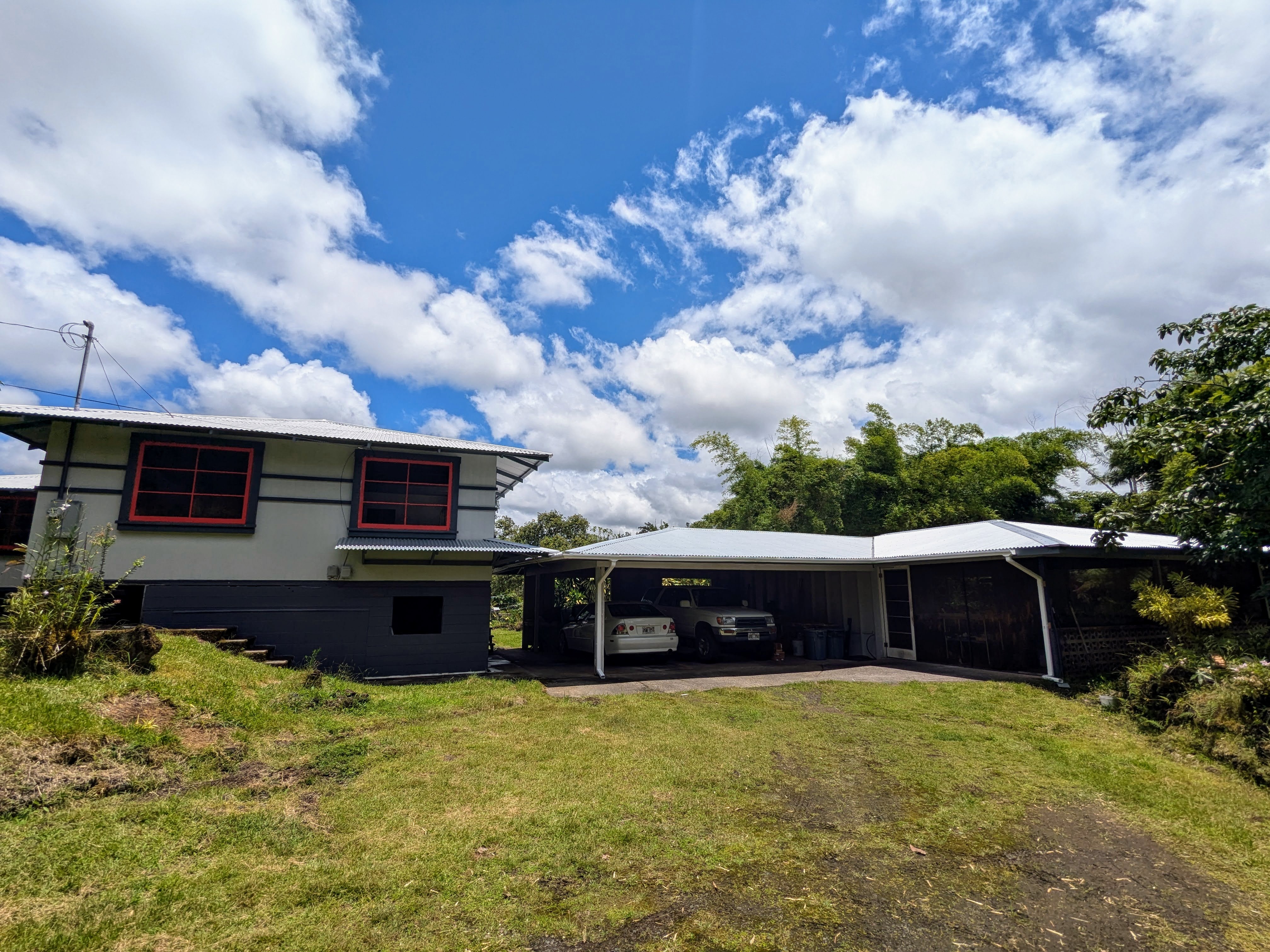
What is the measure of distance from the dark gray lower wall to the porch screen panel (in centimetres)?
946

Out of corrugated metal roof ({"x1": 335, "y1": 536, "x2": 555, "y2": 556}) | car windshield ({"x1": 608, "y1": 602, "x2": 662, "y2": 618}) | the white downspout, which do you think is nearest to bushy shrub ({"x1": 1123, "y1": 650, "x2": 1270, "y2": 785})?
the white downspout

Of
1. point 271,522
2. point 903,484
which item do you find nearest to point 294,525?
point 271,522

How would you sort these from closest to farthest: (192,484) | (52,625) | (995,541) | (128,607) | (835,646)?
1. (52,625)
2. (128,607)
3. (192,484)
4. (995,541)
5. (835,646)

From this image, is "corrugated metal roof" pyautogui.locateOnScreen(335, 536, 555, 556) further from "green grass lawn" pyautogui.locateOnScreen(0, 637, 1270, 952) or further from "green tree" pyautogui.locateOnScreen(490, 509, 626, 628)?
"green tree" pyautogui.locateOnScreen(490, 509, 626, 628)

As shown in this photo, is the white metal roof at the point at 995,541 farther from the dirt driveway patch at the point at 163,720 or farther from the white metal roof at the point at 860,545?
the dirt driveway patch at the point at 163,720

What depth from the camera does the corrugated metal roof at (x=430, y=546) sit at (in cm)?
1049

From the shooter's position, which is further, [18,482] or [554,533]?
[554,533]

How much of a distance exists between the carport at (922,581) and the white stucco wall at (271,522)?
1.99m

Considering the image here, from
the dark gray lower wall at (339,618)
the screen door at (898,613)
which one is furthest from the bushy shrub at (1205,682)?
the dark gray lower wall at (339,618)

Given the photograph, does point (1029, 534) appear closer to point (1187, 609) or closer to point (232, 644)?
point (1187, 609)

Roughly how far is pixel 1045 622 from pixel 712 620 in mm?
6381

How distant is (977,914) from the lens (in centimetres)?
338

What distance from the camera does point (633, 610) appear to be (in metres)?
14.0

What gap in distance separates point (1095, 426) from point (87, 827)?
1457 cm
